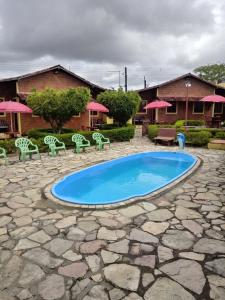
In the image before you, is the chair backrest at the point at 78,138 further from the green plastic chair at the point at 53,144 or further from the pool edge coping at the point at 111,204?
the pool edge coping at the point at 111,204

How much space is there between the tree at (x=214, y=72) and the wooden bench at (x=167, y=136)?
36.0 meters

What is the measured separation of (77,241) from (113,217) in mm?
1015

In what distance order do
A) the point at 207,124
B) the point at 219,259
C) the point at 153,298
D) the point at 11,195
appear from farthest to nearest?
the point at 207,124 → the point at 11,195 → the point at 219,259 → the point at 153,298

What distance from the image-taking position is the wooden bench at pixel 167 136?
46.5ft

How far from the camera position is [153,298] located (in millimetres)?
2564

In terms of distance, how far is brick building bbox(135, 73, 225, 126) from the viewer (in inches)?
949

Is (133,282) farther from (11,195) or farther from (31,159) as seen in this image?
(31,159)

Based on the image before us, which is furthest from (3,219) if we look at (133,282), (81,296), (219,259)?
(219,259)

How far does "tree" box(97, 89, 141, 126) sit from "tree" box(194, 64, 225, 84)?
34008mm

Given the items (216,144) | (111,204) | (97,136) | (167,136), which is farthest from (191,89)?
(111,204)

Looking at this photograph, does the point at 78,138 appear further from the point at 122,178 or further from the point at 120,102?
the point at 120,102

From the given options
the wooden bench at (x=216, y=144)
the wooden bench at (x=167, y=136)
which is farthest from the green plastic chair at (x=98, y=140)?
the wooden bench at (x=216, y=144)

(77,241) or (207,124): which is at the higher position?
(207,124)

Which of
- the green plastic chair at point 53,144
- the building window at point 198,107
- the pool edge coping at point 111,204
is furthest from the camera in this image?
the building window at point 198,107
